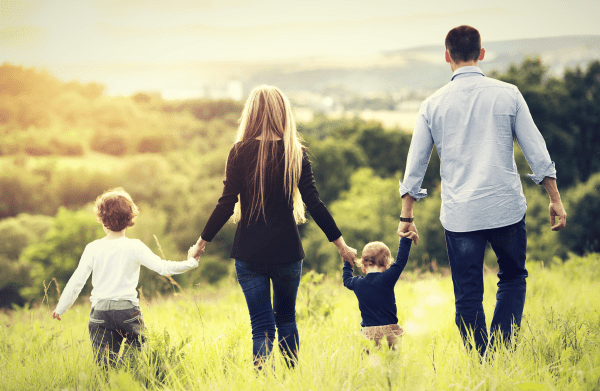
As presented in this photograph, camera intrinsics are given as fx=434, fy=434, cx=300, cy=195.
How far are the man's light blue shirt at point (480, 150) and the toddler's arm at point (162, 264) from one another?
1501mm

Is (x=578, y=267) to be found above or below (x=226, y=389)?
below

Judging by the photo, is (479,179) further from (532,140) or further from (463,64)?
(463,64)

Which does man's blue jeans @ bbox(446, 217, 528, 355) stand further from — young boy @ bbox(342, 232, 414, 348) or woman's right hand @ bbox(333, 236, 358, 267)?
woman's right hand @ bbox(333, 236, 358, 267)

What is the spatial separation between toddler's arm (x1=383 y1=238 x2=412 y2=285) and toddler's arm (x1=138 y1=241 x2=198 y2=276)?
123 cm

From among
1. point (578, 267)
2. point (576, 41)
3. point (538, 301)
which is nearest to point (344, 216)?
point (576, 41)

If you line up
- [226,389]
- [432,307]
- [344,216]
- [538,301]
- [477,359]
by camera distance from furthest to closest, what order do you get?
[344,216] → [432,307] → [538,301] → [477,359] → [226,389]

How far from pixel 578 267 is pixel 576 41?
71.2 ft

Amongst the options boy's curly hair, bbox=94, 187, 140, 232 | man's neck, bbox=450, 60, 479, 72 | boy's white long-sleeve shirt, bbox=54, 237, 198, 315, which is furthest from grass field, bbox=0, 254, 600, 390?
man's neck, bbox=450, 60, 479, 72

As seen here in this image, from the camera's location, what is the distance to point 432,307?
4648mm

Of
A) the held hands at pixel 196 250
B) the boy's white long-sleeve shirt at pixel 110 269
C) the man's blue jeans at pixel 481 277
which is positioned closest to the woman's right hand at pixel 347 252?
the man's blue jeans at pixel 481 277

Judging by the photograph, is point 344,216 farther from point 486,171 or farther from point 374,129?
point 486,171

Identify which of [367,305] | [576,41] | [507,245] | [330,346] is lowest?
[330,346]

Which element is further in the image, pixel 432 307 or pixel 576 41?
pixel 576 41

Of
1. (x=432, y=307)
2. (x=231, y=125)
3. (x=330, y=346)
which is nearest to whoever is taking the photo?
(x=330, y=346)
